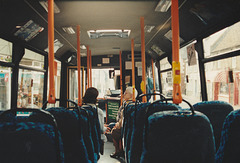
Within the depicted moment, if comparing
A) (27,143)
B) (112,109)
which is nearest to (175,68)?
(27,143)

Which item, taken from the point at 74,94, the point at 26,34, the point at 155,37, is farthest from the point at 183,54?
the point at 74,94

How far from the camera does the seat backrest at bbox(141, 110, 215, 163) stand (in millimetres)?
1043

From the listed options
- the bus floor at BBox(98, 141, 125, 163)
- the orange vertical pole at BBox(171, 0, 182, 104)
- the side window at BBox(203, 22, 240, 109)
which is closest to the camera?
the orange vertical pole at BBox(171, 0, 182, 104)

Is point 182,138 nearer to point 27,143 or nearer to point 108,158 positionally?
point 27,143

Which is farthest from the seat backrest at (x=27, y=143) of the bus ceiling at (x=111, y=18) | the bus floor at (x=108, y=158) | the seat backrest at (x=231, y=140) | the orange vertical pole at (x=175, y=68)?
the bus floor at (x=108, y=158)

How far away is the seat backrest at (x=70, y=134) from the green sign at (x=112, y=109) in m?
5.33

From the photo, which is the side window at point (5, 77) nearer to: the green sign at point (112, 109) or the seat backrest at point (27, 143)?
the seat backrest at point (27, 143)

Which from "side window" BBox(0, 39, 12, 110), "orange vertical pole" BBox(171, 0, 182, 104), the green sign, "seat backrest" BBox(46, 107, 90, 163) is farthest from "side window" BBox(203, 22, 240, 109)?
the green sign

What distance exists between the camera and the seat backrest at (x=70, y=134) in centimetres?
155

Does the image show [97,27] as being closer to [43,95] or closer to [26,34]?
[26,34]

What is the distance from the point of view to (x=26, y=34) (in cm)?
328

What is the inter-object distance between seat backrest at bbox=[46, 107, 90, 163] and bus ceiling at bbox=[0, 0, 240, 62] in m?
1.99

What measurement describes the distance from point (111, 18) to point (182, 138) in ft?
10.4

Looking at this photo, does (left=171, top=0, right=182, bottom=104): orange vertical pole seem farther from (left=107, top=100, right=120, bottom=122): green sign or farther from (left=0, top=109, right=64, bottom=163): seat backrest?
(left=107, top=100, right=120, bottom=122): green sign
